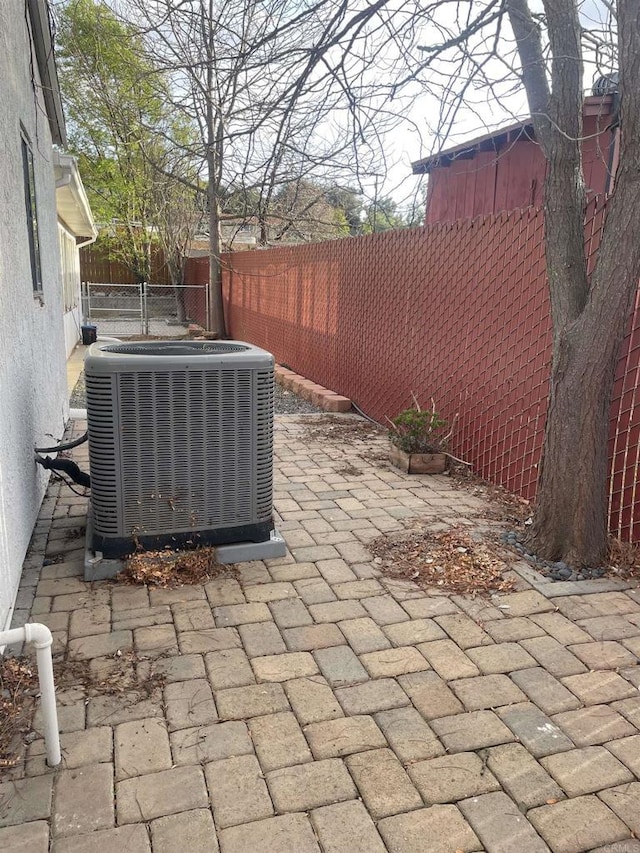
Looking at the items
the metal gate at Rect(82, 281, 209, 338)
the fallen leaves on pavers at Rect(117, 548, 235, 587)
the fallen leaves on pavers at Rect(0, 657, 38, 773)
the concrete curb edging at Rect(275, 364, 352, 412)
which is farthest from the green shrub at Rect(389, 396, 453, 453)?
the metal gate at Rect(82, 281, 209, 338)

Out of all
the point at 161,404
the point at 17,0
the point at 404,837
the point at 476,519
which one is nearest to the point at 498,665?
the point at 404,837

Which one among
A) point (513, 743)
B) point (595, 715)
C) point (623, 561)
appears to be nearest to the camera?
point (513, 743)

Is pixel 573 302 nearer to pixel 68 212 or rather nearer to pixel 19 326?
pixel 19 326

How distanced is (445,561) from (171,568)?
154 cm

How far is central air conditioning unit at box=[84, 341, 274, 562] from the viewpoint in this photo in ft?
10.8

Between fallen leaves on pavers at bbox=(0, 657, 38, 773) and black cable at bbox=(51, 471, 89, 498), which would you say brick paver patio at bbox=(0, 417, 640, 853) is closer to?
fallen leaves on pavers at bbox=(0, 657, 38, 773)

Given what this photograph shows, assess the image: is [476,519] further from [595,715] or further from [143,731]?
[143,731]

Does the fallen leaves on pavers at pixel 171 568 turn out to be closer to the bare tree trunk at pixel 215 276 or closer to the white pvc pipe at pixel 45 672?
the white pvc pipe at pixel 45 672

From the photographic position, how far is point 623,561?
3.68 m

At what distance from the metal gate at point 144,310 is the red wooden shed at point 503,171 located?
846 centimetres

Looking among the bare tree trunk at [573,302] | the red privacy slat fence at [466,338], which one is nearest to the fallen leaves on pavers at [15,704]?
the bare tree trunk at [573,302]

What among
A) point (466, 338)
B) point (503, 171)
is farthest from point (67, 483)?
point (503, 171)

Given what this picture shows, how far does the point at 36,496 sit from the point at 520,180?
6.45 meters

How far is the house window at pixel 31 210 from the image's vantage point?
13.9 feet
